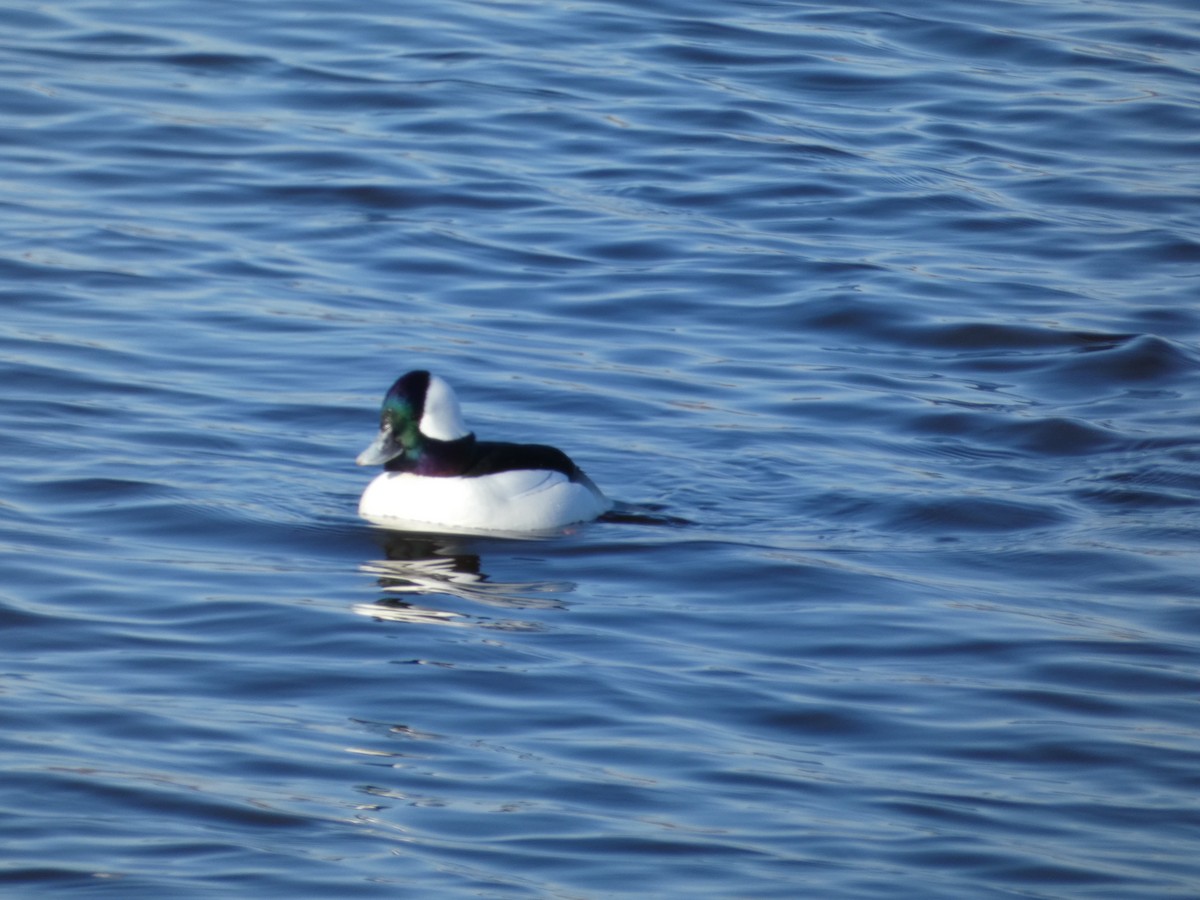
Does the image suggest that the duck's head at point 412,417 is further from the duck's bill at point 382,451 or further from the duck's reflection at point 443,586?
the duck's reflection at point 443,586

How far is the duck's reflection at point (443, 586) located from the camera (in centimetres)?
863

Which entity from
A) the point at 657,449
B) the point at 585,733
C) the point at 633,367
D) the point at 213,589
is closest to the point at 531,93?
the point at 633,367

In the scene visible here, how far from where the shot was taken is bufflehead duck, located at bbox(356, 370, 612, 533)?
980 centimetres

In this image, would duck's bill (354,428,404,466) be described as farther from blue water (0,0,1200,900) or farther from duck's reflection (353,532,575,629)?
duck's reflection (353,532,575,629)

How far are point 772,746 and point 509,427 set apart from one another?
441 centimetres

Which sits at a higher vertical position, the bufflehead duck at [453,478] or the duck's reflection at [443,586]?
the bufflehead duck at [453,478]

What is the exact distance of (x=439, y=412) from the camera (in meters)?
10.1

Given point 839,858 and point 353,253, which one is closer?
point 839,858

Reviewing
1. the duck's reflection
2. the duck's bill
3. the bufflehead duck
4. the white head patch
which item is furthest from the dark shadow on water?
the duck's bill

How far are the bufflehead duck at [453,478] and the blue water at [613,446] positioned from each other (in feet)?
0.74

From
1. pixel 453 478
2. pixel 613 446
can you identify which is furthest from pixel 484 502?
pixel 613 446

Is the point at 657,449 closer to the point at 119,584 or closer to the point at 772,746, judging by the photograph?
the point at 119,584

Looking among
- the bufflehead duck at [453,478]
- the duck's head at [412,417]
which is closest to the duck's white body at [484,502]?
the bufflehead duck at [453,478]

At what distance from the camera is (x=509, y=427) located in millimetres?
11344
